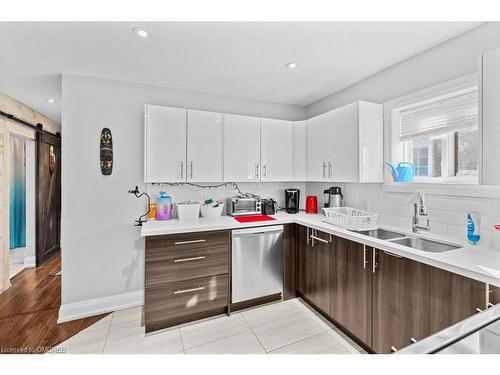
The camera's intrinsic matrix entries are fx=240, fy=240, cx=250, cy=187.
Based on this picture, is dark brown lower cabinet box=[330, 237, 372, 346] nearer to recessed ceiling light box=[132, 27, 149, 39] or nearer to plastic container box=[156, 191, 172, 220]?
plastic container box=[156, 191, 172, 220]

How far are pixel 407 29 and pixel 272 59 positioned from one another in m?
1.03

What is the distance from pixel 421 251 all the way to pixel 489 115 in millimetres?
865

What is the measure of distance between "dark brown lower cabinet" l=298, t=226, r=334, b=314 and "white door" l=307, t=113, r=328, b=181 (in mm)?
744

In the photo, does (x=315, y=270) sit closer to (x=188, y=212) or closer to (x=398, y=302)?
(x=398, y=302)

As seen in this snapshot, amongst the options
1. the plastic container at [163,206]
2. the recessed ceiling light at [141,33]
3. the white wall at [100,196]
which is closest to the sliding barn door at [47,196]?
the white wall at [100,196]

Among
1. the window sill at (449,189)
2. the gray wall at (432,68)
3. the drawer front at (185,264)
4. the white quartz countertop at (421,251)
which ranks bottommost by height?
the drawer front at (185,264)

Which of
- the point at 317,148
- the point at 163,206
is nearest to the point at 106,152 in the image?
the point at 163,206

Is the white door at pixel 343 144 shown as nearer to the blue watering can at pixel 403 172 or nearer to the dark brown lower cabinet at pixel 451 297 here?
the blue watering can at pixel 403 172

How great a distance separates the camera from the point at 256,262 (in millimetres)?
2482

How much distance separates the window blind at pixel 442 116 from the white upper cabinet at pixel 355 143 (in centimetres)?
25


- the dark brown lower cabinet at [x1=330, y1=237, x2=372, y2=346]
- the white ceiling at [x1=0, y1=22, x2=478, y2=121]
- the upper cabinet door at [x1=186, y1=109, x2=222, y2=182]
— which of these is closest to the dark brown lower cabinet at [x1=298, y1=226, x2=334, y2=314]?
the dark brown lower cabinet at [x1=330, y1=237, x2=372, y2=346]

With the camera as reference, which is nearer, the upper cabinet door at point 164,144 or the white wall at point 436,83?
the white wall at point 436,83

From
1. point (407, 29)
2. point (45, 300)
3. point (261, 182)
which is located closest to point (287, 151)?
point (261, 182)

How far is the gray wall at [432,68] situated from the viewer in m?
1.70
